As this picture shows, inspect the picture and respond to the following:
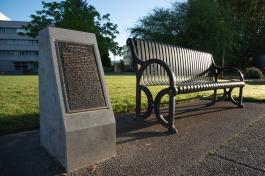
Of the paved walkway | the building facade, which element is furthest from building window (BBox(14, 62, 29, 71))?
the paved walkway

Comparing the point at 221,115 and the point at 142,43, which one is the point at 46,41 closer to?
the point at 142,43

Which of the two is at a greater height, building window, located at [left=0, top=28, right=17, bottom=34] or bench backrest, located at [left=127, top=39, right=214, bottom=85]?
building window, located at [left=0, top=28, right=17, bottom=34]

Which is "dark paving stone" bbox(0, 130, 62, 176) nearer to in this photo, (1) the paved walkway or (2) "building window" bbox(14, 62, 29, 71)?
(1) the paved walkway

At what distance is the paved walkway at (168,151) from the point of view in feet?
7.31

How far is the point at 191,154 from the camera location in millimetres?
2619

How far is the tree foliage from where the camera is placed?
100 ft

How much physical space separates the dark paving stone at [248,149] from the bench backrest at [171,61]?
63.4 inches

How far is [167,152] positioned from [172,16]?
3497cm

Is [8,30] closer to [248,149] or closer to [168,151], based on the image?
[168,151]

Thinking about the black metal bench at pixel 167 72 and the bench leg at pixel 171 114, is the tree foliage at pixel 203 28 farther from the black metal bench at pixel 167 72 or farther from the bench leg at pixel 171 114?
the bench leg at pixel 171 114

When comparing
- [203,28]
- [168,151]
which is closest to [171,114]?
[168,151]

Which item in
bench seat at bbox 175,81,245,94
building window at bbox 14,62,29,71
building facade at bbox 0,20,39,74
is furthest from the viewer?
building window at bbox 14,62,29,71

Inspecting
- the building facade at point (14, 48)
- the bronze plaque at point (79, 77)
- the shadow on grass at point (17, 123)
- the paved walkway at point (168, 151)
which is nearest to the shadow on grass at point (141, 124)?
the paved walkway at point (168, 151)

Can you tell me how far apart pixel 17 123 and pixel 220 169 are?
2.97m
